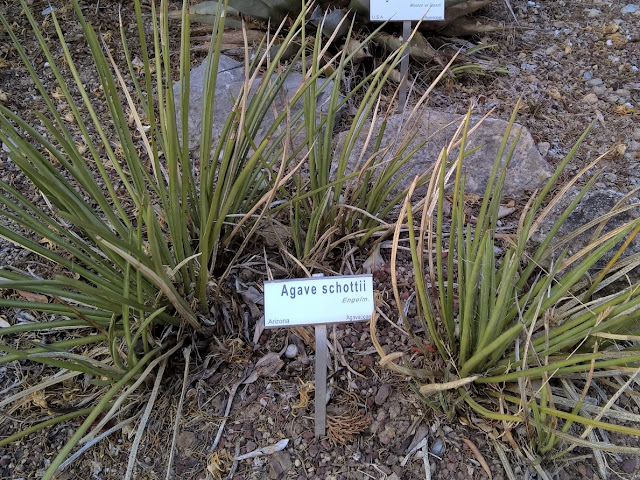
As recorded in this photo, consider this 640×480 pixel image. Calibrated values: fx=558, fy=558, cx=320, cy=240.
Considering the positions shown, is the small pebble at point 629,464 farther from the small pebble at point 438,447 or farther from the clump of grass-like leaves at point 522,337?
the small pebble at point 438,447

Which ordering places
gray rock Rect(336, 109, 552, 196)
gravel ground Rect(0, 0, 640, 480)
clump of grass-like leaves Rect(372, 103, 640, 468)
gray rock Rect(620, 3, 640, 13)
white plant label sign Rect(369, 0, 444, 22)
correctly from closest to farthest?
Answer: clump of grass-like leaves Rect(372, 103, 640, 468) < gravel ground Rect(0, 0, 640, 480) < gray rock Rect(336, 109, 552, 196) < white plant label sign Rect(369, 0, 444, 22) < gray rock Rect(620, 3, 640, 13)

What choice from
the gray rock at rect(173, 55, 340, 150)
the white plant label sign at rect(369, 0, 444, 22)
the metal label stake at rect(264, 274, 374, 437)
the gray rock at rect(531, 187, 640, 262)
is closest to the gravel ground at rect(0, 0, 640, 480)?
the metal label stake at rect(264, 274, 374, 437)

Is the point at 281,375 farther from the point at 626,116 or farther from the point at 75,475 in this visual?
the point at 626,116

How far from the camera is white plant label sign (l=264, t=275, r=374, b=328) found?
0.89m

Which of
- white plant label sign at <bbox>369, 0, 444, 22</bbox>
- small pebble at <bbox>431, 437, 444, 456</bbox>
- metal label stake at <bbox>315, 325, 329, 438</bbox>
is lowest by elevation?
small pebble at <bbox>431, 437, 444, 456</bbox>

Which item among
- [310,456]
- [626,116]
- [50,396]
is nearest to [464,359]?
[310,456]

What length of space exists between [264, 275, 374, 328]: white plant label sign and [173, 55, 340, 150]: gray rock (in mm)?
761

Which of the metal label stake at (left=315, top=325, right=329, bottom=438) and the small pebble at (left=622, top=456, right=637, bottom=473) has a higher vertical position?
the metal label stake at (left=315, top=325, right=329, bottom=438)

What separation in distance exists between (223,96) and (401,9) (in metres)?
0.59

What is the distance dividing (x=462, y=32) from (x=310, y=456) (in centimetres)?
156

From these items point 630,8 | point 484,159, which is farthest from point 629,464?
point 630,8

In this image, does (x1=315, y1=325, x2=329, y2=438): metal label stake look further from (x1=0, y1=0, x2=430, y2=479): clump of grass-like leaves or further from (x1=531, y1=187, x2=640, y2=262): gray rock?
(x1=531, y1=187, x2=640, y2=262): gray rock

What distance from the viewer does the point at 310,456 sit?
98cm

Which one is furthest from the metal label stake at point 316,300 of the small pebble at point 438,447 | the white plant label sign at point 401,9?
the white plant label sign at point 401,9
